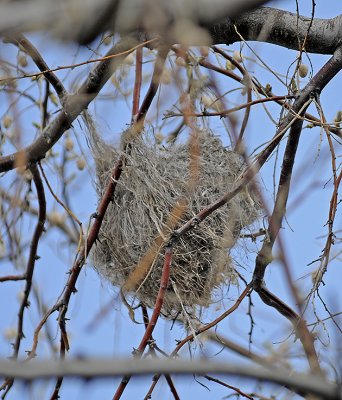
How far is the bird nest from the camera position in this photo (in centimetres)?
263

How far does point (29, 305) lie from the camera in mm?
3121

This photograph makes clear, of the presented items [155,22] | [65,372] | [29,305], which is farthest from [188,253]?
[65,372]

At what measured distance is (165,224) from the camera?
8.59ft

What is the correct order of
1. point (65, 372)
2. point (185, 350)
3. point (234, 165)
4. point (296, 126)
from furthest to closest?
point (234, 165)
point (185, 350)
point (296, 126)
point (65, 372)

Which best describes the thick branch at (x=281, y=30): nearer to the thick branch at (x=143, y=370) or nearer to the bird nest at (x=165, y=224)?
the bird nest at (x=165, y=224)

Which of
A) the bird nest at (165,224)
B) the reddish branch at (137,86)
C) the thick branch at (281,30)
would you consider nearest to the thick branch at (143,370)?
the bird nest at (165,224)

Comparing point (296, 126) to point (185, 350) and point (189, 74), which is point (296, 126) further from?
point (185, 350)

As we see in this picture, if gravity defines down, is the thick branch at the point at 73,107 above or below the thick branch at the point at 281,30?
below

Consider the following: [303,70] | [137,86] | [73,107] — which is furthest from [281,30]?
[73,107]

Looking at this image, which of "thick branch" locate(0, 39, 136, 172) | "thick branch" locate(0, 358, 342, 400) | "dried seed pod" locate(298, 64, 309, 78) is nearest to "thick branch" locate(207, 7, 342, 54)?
"dried seed pod" locate(298, 64, 309, 78)

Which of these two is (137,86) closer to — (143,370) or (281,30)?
(281,30)

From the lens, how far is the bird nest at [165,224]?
2.63m

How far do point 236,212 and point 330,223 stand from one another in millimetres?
415

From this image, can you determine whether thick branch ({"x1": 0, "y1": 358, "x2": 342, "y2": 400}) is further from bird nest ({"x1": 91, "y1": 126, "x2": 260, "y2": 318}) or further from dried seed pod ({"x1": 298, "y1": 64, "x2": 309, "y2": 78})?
dried seed pod ({"x1": 298, "y1": 64, "x2": 309, "y2": 78})
